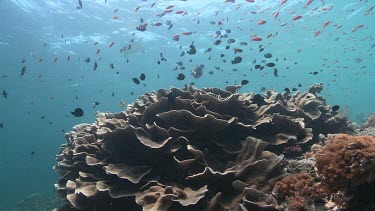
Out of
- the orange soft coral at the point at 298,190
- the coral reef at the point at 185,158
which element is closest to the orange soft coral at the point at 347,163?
the orange soft coral at the point at 298,190

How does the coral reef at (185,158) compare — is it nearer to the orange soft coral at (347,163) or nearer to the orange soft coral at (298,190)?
the orange soft coral at (298,190)

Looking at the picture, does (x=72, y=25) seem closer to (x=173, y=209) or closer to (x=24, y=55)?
(x=24, y=55)

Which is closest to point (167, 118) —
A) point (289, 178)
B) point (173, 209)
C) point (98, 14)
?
point (173, 209)

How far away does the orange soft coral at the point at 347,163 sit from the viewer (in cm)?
351

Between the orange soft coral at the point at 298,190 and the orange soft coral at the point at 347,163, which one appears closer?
the orange soft coral at the point at 347,163

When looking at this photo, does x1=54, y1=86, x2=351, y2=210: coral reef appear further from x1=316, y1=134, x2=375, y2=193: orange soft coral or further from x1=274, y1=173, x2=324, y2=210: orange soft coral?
x1=316, y1=134, x2=375, y2=193: orange soft coral

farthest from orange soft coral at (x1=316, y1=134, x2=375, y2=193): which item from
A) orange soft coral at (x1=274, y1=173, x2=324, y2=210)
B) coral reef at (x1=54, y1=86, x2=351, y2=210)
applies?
coral reef at (x1=54, y1=86, x2=351, y2=210)

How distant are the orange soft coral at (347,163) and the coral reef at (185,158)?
821mm

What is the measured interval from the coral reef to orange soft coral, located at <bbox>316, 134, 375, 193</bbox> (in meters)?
0.82

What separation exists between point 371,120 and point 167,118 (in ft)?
27.8


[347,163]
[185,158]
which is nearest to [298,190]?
[347,163]

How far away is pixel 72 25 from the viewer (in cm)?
3316

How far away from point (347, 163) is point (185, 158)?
2836mm

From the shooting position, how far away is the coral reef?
4.64m
